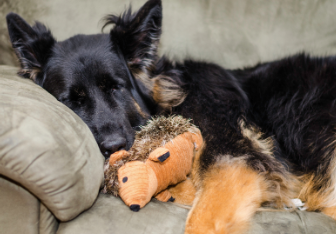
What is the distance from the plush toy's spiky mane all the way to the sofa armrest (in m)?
0.12

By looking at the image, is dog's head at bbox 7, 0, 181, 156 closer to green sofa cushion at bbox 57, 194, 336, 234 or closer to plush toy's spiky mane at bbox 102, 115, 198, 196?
plush toy's spiky mane at bbox 102, 115, 198, 196

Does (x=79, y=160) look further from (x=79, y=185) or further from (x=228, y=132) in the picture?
(x=228, y=132)

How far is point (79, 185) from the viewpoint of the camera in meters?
1.18

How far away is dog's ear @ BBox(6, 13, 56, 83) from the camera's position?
1.92 metres

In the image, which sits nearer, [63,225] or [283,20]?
[63,225]

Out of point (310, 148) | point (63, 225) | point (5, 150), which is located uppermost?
point (5, 150)

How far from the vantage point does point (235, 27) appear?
2752 mm

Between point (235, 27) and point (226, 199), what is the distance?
1976 mm

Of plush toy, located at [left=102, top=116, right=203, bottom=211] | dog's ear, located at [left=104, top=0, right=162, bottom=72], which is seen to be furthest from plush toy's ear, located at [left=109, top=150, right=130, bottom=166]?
dog's ear, located at [left=104, top=0, right=162, bottom=72]

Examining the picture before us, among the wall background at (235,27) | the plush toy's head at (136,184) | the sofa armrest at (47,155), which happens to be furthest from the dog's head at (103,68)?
the wall background at (235,27)

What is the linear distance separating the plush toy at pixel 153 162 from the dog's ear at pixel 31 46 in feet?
3.40

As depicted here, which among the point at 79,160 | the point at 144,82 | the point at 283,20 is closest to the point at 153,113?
the point at 144,82

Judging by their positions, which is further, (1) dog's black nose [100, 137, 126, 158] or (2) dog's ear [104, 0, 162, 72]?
(2) dog's ear [104, 0, 162, 72]

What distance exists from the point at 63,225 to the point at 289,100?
1858mm
